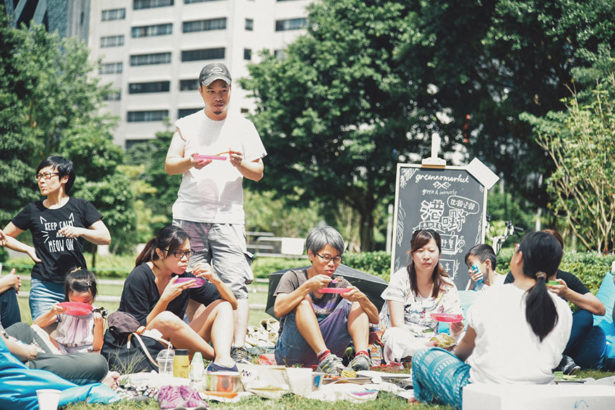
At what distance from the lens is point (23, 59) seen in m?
24.2

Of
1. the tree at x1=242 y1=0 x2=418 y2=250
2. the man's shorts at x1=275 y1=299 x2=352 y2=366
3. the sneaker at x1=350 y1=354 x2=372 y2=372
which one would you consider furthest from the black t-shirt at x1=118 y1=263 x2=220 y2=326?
the tree at x1=242 y1=0 x2=418 y2=250

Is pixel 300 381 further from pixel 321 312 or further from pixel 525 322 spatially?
pixel 525 322

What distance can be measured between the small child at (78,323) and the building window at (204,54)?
49399 millimetres

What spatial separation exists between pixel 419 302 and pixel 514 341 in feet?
7.59

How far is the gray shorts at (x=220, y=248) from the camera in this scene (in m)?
5.63

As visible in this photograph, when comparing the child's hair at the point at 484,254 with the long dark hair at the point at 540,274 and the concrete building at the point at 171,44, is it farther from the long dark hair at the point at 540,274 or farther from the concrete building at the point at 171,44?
the concrete building at the point at 171,44

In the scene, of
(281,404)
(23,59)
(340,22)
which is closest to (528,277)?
(281,404)

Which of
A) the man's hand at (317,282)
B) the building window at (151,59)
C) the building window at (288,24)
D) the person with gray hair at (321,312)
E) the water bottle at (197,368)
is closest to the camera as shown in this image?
the water bottle at (197,368)

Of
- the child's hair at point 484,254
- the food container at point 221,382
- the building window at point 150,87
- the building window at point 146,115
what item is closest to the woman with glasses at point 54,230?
the food container at point 221,382

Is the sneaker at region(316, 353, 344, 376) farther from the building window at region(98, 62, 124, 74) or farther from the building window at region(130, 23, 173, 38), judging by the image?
the building window at region(98, 62, 124, 74)

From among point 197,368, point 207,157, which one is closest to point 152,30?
point 207,157

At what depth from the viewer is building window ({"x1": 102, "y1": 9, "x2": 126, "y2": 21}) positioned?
57069 millimetres

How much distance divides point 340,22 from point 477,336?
1999 cm

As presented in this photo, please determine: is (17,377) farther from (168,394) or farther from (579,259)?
(579,259)
